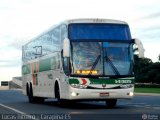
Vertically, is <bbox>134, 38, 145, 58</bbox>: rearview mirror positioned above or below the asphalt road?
above

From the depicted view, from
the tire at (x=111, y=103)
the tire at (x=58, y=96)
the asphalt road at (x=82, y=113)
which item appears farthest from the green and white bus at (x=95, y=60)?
the tire at (x=111, y=103)

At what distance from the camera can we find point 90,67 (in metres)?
22.6

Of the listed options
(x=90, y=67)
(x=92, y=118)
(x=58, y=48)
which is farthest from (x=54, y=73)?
(x=92, y=118)

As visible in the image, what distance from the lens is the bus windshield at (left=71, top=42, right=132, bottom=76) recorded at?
74.2ft

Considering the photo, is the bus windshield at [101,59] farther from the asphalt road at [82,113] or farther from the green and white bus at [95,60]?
the asphalt road at [82,113]

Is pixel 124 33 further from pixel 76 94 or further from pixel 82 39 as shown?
pixel 76 94

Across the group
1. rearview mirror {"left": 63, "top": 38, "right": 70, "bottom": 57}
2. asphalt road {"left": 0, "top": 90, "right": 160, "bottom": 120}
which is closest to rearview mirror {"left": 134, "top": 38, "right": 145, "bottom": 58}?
asphalt road {"left": 0, "top": 90, "right": 160, "bottom": 120}

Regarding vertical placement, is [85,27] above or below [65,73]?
above

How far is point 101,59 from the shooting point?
894 inches

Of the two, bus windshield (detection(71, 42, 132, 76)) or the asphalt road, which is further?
bus windshield (detection(71, 42, 132, 76))

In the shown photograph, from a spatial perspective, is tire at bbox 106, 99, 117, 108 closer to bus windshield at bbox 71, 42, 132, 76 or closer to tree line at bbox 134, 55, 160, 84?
bus windshield at bbox 71, 42, 132, 76

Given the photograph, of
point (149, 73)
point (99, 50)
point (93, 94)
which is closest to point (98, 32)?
point (99, 50)

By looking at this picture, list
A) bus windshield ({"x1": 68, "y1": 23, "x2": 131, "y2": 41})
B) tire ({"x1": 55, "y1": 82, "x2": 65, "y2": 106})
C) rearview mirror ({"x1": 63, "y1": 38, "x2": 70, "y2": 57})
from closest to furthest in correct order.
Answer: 1. rearview mirror ({"x1": 63, "y1": 38, "x2": 70, "y2": 57})
2. bus windshield ({"x1": 68, "y1": 23, "x2": 131, "y2": 41})
3. tire ({"x1": 55, "y1": 82, "x2": 65, "y2": 106})

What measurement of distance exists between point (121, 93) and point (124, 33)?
2.53 m
